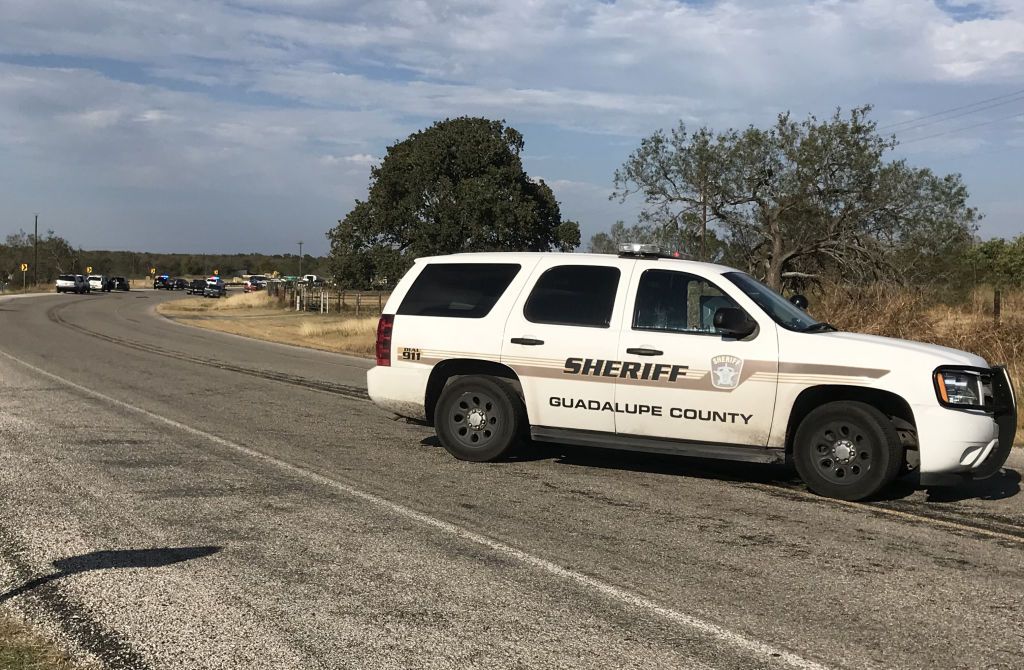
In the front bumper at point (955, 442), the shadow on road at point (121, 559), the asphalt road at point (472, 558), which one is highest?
the front bumper at point (955, 442)

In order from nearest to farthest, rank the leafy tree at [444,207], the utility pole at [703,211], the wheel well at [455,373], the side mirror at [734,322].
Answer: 1. the side mirror at [734,322]
2. the wheel well at [455,373]
3. the utility pole at [703,211]
4. the leafy tree at [444,207]

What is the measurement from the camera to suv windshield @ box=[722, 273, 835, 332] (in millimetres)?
7645

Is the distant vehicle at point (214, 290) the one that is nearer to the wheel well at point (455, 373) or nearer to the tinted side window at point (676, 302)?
the wheel well at point (455, 373)

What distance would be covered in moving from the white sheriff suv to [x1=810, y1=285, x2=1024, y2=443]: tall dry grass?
7055 mm

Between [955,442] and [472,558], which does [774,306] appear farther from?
[472,558]

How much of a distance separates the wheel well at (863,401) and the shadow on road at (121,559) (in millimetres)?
4333

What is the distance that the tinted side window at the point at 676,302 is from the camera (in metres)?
7.71

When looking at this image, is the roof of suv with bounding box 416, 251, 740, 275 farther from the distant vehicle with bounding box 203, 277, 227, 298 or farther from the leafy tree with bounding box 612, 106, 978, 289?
the distant vehicle with bounding box 203, 277, 227, 298

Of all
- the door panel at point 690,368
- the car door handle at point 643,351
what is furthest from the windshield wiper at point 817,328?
the car door handle at point 643,351

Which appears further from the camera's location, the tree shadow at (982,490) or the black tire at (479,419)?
the black tire at (479,419)

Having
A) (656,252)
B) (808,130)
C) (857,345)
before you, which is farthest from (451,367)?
(808,130)

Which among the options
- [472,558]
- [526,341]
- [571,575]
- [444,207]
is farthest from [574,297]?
[444,207]

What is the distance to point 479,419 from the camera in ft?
27.8

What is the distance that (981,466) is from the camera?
22.7ft
